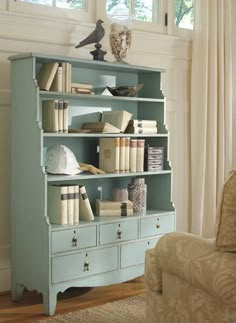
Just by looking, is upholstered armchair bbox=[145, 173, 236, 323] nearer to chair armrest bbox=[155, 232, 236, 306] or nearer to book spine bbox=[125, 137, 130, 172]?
chair armrest bbox=[155, 232, 236, 306]

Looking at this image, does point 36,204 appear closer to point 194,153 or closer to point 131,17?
point 131,17

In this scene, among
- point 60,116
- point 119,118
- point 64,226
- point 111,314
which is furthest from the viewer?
point 119,118

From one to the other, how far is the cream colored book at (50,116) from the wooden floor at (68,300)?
3.42 feet

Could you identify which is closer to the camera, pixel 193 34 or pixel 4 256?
pixel 4 256

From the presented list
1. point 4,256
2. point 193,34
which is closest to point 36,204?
point 4,256

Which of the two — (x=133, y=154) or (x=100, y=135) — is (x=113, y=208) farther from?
(x=100, y=135)

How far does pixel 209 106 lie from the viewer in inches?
176

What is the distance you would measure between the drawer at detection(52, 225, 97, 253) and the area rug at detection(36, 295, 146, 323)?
37cm

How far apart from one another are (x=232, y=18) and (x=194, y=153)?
1238mm

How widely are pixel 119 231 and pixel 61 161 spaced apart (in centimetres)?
58

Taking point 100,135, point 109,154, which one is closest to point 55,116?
point 100,135

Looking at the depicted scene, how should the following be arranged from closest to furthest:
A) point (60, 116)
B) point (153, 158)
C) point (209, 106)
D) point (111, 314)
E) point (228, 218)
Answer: point (228, 218)
point (111, 314)
point (60, 116)
point (153, 158)
point (209, 106)

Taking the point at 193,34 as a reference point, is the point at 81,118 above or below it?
below

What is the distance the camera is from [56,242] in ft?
10.2
